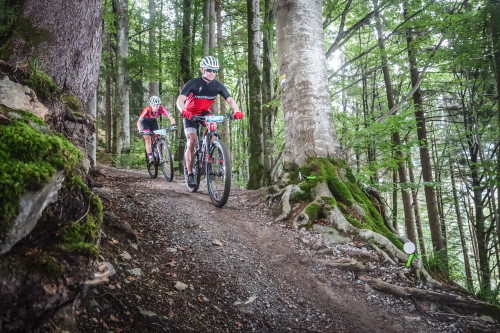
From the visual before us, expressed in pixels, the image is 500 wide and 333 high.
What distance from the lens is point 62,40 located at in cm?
340

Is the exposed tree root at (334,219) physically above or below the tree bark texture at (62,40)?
below

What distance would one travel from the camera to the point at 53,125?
2.69m

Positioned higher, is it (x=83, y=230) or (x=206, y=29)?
(x=206, y=29)

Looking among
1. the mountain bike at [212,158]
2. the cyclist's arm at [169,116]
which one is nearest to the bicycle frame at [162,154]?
the cyclist's arm at [169,116]

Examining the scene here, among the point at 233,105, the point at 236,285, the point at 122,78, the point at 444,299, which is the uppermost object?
the point at 122,78

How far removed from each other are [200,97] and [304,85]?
2.07 meters

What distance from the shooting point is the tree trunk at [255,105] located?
27.7 ft

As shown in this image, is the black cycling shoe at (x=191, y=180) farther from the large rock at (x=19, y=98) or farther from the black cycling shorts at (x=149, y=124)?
the large rock at (x=19, y=98)

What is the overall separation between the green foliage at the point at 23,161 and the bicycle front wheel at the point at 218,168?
345 cm

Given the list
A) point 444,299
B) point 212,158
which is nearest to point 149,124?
point 212,158

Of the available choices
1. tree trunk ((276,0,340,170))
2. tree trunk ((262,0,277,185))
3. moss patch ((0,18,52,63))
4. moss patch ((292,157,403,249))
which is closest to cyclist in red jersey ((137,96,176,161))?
tree trunk ((262,0,277,185))

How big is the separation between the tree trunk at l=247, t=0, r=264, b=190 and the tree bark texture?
17.1 ft

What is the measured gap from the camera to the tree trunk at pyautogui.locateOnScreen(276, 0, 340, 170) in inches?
221

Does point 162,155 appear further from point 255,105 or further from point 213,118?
point 213,118
